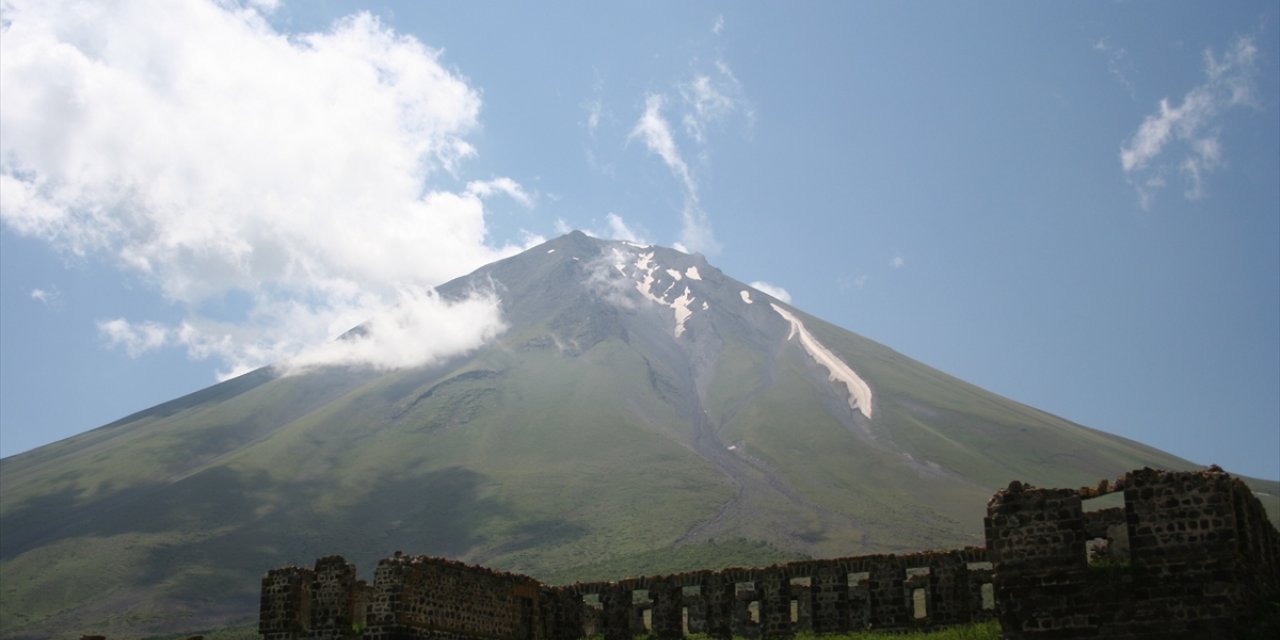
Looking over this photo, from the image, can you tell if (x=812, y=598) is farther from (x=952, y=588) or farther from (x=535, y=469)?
(x=535, y=469)

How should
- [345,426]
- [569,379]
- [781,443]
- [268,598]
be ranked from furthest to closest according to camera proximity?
[569,379] < [345,426] < [781,443] < [268,598]

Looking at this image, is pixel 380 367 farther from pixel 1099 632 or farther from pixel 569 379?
pixel 1099 632

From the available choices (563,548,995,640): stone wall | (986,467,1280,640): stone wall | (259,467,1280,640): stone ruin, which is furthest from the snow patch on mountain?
(986,467,1280,640): stone wall

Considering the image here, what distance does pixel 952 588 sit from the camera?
27.6m

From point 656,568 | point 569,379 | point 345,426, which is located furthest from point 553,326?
point 656,568

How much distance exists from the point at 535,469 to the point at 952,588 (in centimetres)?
10461

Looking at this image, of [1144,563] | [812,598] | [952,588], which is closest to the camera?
[1144,563]

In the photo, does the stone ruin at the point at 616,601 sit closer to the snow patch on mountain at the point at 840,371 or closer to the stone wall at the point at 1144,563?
the stone wall at the point at 1144,563

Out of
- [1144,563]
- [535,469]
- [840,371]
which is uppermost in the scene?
[840,371]

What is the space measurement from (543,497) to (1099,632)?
333 ft

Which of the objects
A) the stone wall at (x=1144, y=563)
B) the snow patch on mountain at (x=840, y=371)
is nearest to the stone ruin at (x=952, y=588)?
the stone wall at (x=1144, y=563)

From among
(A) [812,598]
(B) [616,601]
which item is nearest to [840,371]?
(B) [616,601]

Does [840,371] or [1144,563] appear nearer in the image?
[1144,563]

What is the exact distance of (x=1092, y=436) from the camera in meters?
159
